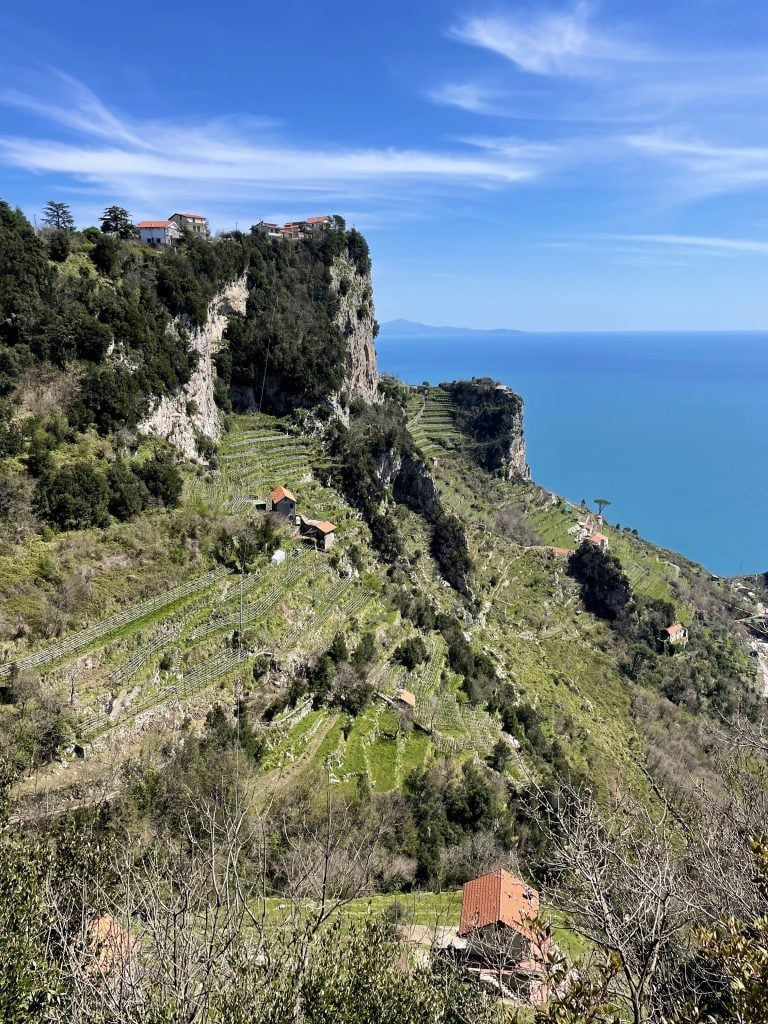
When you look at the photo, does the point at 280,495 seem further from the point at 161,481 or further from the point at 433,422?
the point at 433,422

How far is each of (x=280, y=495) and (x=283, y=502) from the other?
0.55 m

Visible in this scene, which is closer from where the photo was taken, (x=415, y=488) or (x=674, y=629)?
(x=415, y=488)

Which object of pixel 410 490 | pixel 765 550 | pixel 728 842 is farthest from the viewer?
pixel 765 550

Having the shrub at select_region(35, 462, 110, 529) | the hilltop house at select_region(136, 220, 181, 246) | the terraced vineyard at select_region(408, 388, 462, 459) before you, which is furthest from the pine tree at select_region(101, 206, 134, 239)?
the terraced vineyard at select_region(408, 388, 462, 459)

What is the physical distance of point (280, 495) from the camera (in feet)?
121

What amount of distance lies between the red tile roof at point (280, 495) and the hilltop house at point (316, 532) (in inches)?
58.4

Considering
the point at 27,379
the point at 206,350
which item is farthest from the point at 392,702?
the point at 206,350

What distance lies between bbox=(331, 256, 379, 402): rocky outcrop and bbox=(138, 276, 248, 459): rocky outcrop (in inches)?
548

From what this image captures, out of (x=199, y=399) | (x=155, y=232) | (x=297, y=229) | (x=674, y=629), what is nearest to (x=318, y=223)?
(x=297, y=229)

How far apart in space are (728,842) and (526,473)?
89.1 m

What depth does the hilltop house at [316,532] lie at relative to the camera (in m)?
36.8

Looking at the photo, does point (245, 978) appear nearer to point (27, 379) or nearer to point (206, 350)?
point (27, 379)

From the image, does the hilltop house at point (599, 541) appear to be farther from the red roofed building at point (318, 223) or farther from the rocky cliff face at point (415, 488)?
the red roofed building at point (318, 223)

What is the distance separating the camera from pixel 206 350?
43.5 m
